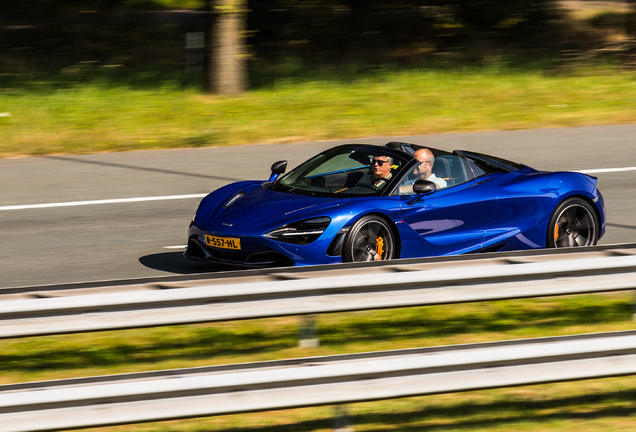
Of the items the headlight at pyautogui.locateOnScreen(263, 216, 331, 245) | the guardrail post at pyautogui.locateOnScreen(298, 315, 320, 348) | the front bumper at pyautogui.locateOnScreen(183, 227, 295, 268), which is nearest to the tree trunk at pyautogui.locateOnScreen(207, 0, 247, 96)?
the front bumper at pyautogui.locateOnScreen(183, 227, 295, 268)

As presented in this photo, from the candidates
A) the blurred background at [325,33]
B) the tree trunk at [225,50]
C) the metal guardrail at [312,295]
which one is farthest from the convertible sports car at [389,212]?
the blurred background at [325,33]

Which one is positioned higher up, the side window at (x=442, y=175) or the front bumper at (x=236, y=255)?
the side window at (x=442, y=175)

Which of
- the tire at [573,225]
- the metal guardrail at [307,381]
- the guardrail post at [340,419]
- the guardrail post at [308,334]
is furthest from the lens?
the tire at [573,225]

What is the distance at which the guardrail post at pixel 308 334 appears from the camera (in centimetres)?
591

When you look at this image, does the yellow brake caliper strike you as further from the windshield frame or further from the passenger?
the passenger

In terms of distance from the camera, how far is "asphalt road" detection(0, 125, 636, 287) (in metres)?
8.88

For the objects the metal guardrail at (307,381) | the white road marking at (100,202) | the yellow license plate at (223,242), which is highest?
the white road marking at (100,202)

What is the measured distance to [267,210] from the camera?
25.7ft

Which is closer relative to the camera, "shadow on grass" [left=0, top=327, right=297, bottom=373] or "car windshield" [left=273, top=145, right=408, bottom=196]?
"shadow on grass" [left=0, top=327, right=297, bottom=373]

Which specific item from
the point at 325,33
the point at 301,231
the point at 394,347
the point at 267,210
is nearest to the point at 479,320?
the point at 394,347

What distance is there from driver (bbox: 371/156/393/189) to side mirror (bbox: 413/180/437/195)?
0.30 meters

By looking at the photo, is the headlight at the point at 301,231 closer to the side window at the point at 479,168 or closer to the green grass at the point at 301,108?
the side window at the point at 479,168

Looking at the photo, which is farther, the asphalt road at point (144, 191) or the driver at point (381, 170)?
the asphalt road at point (144, 191)

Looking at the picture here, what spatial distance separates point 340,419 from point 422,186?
12.1 feet
